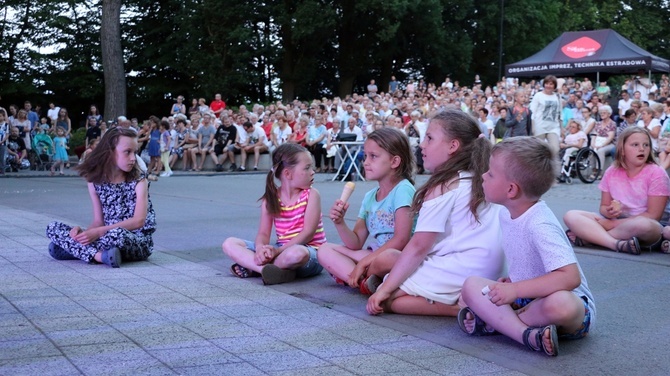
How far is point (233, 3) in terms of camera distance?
4209cm

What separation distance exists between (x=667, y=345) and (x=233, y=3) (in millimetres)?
39429

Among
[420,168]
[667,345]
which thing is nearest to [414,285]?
[667,345]

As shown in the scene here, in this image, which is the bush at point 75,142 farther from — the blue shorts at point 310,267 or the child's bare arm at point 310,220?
the child's bare arm at point 310,220

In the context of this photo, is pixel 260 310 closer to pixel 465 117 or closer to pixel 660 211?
pixel 465 117

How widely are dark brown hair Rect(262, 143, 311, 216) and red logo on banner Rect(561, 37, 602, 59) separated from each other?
25.7 m

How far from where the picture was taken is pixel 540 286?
4148 millimetres

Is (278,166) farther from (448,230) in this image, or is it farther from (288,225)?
(448,230)

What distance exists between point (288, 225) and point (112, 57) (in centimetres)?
2515

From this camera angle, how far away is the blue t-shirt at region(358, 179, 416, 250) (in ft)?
17.7

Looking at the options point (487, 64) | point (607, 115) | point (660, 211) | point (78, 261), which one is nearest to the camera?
point (78, 261)

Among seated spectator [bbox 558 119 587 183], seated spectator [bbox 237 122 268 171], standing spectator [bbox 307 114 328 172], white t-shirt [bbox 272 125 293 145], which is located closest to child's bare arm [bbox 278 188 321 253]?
seated spectator [bbox 558 119 587 183]

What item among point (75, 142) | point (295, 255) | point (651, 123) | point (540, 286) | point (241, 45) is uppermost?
point (241, 45)

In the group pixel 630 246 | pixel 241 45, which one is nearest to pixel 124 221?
pixel 630 246

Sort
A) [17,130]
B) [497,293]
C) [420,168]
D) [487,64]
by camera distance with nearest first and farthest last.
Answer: [497,293]
[420,168]
[17,130]
[487,64]
